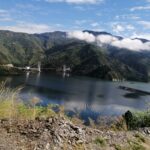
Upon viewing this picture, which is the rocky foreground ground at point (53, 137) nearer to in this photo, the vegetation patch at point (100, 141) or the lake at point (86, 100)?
the vegetation patch at point (100, 141)

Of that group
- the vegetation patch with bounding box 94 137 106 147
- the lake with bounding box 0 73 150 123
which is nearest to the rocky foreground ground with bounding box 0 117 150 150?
the vegetation patch with bounding box 94 137 106 147

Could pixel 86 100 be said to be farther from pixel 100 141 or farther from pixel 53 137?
pixel 53 137

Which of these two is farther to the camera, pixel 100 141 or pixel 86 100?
pixel 86 100

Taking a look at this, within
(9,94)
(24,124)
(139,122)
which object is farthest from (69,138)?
(139,122)

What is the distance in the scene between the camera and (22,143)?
614 centimetres

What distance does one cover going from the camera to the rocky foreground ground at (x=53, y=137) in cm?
616

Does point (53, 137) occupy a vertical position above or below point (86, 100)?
above

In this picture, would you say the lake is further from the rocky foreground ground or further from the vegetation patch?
the vegetation patch

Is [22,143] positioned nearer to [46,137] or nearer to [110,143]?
[46,137]

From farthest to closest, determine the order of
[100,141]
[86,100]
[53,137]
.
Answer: [86,100] → [100,141] → [53,137]

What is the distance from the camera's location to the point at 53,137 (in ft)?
21.2

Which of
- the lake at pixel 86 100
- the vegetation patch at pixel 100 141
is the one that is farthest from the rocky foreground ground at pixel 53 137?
the lake at pixel 86 100

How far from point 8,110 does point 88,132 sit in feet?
6.27

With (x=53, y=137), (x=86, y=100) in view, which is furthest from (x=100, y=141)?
(x=86, y=100)
